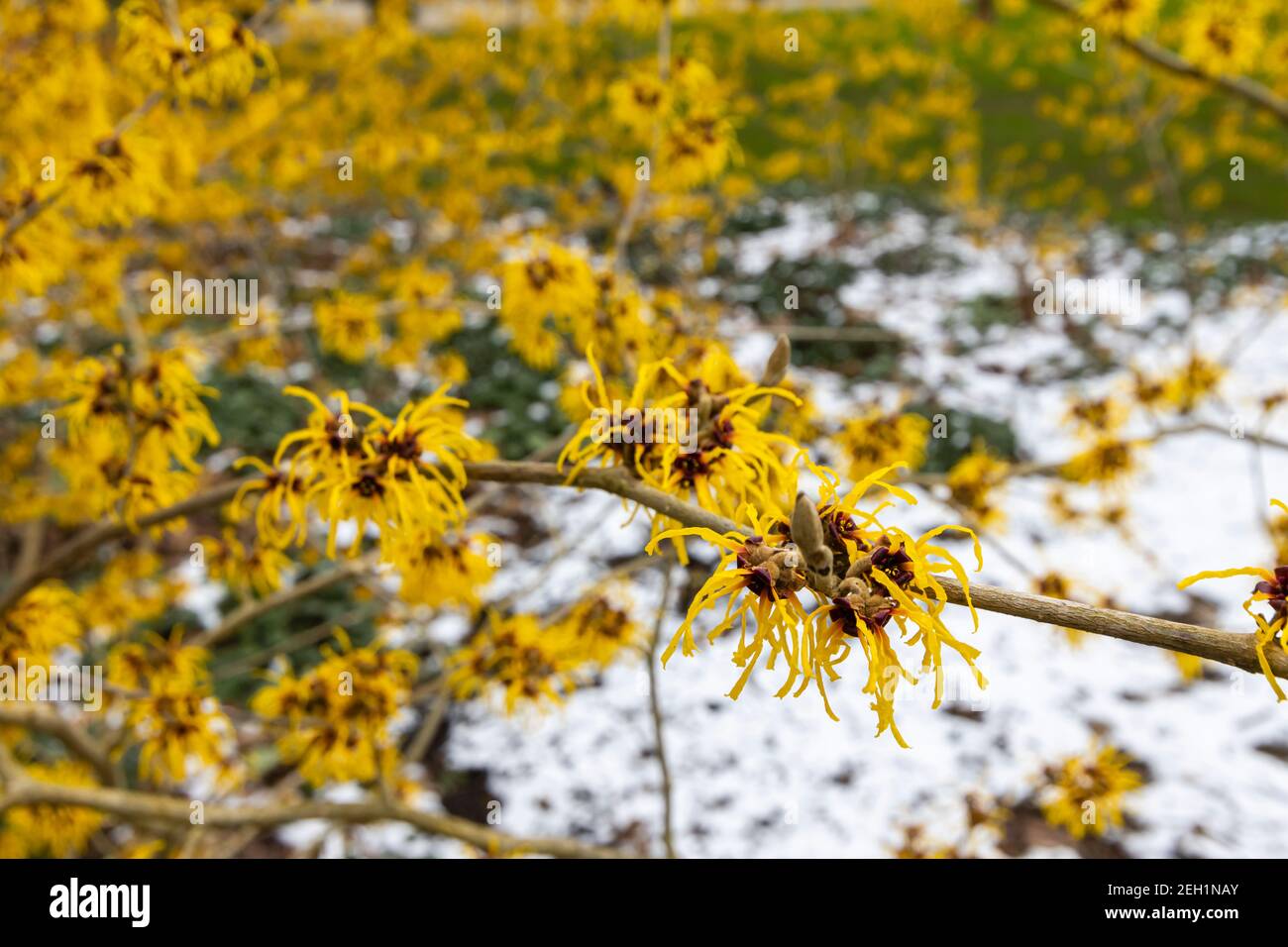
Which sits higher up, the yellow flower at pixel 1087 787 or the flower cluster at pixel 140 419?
the flower cluster at pixel 140 419

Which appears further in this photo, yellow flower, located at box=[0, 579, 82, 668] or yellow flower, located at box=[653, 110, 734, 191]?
yellow flower, located at box=[653, 110, 734, 191]

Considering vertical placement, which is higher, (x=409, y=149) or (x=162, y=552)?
(x=409, y=149)

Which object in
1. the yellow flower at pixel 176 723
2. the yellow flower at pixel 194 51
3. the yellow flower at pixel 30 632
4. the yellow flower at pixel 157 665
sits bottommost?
the yellow flower at pixel 176 723

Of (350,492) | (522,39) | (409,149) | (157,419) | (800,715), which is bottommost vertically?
(800,715)

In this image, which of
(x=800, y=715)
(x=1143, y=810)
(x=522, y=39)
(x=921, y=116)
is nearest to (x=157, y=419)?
(x=800, y=715)

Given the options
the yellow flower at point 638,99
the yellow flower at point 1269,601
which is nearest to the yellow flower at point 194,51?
the yellow flower at point 638,99

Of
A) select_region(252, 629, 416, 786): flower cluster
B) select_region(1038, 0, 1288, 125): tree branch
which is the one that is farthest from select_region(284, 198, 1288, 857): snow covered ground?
select_region(1038, 0, 1288, 125): tree branch

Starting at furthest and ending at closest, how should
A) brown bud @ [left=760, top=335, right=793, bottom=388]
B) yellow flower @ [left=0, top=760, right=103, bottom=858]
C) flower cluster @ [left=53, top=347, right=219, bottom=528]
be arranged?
yellow flower @ [left=0, top=760, right=103, bottom=858] → flower cluster @ [left=53, top=347, right=219, bottom=528] → brown bud @ [left=760, top=335, right=793, bottom=388]

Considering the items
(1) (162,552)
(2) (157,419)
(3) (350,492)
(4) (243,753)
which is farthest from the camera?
(1) (162,552)

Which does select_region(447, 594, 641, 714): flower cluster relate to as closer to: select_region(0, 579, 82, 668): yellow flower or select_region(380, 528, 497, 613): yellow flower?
select_region(380, 528, 497, 613): yellow flower

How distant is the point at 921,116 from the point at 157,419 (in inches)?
493

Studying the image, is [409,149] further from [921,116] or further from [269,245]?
[921,116]

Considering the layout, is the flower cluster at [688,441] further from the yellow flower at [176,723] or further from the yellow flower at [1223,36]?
the yellow flower at [1223,36]

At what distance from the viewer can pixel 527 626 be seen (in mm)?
2238
